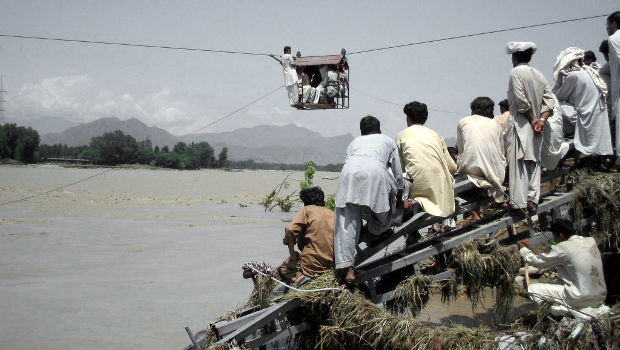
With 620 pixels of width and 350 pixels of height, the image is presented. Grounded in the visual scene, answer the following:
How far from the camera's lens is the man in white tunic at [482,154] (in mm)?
5051

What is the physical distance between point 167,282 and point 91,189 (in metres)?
26.6

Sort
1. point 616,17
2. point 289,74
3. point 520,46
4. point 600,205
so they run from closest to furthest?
1. point 600,205
2. point 520,46
3. point 616,17
4. point 289,74

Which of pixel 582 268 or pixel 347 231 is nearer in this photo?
pixel 347 231

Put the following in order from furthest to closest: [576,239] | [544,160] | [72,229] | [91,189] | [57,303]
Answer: [91,189], [72,229], [57,303], [544,160], [576,239]

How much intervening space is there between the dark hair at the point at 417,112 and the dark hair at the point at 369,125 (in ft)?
1.50

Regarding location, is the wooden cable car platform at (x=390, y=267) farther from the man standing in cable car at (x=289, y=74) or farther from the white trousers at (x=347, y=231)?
the man standing in cable car at (x=289, y=74)

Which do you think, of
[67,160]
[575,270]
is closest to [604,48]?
[575,270]

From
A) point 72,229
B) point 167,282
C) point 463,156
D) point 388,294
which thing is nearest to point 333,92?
point 167,282

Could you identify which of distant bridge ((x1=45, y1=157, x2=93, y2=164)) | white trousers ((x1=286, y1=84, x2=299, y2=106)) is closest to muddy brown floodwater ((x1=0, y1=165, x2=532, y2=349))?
white trousers ((x1=286, y1=84, x2=299, y2=106))

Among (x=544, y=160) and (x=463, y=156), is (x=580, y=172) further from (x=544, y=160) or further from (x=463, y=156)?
(x=463, y=156)

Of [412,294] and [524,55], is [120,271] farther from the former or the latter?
[524,55]

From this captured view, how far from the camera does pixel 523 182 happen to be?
16.1ft

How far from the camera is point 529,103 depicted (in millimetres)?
4934

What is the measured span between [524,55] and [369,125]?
1.79m
